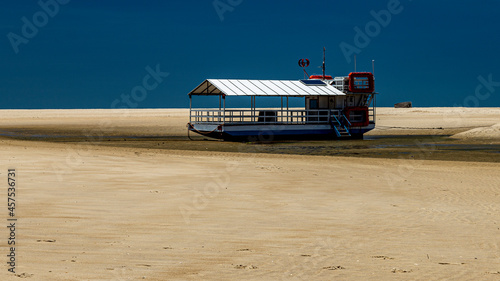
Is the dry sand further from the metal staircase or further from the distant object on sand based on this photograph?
the distant object on sand

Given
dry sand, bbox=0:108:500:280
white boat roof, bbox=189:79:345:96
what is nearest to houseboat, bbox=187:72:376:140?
white boat roof, bbox=189:79:345:96

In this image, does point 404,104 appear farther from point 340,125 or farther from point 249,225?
point 249,225

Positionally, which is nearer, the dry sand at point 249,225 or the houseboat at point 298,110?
the dry sand at point 249,225

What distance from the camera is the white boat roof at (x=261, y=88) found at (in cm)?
3791

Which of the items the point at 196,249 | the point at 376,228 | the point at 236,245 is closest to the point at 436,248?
the point at 376,228

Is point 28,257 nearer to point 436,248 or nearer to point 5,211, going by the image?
point 5,211

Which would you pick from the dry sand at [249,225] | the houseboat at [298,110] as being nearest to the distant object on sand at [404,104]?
the houseboat at [298,110]

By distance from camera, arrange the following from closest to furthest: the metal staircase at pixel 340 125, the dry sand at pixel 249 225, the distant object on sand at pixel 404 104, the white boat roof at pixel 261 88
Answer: the dry sand at pixel 249 225, the white boat roof at pixel 261 88, the metal staircase at pixel 340 125, the distant object on sand at pixel 404 104

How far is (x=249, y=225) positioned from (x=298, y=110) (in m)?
30.2

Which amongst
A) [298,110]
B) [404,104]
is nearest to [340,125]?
[298,110]

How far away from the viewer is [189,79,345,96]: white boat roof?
124 feet

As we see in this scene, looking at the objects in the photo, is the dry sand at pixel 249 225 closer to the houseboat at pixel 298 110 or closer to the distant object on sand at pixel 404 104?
the houseboat at pixel 298 110

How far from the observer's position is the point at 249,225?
31.2ft

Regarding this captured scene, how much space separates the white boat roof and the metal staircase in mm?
1776
